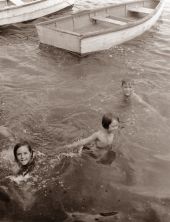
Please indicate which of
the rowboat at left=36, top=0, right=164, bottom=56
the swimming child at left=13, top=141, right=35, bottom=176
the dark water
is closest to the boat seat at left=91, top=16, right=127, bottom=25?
the rowboat at left=36, top=0, right=164, bottom=56

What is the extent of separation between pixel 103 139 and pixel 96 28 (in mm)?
8049

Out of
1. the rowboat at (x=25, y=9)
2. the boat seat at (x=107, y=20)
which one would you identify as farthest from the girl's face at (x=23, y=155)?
the rowboat at (x=25, y=9)

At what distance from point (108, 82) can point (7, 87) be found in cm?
292

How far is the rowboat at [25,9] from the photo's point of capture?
13164mm

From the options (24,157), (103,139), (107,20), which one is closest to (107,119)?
(103,139)

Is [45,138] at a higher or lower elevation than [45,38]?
lower

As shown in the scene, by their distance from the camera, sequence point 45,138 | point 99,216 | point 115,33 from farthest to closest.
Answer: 1. point 115,33
2. point 45,138
3. point 99,216

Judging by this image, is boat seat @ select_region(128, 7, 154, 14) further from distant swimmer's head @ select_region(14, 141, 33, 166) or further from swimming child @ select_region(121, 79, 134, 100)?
distant swimmer's head @ select_region(14, 141, 33, 166)

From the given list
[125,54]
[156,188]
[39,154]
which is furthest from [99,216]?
[125,54]

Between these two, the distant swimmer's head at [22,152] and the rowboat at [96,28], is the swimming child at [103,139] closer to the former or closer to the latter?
the distant swimmer's head at [22,152]

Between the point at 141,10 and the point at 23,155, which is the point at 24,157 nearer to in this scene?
the point at 23,155

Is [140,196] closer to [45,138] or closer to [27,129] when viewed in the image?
[45,138]

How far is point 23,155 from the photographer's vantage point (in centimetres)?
523

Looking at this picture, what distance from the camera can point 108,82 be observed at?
31.3ft
